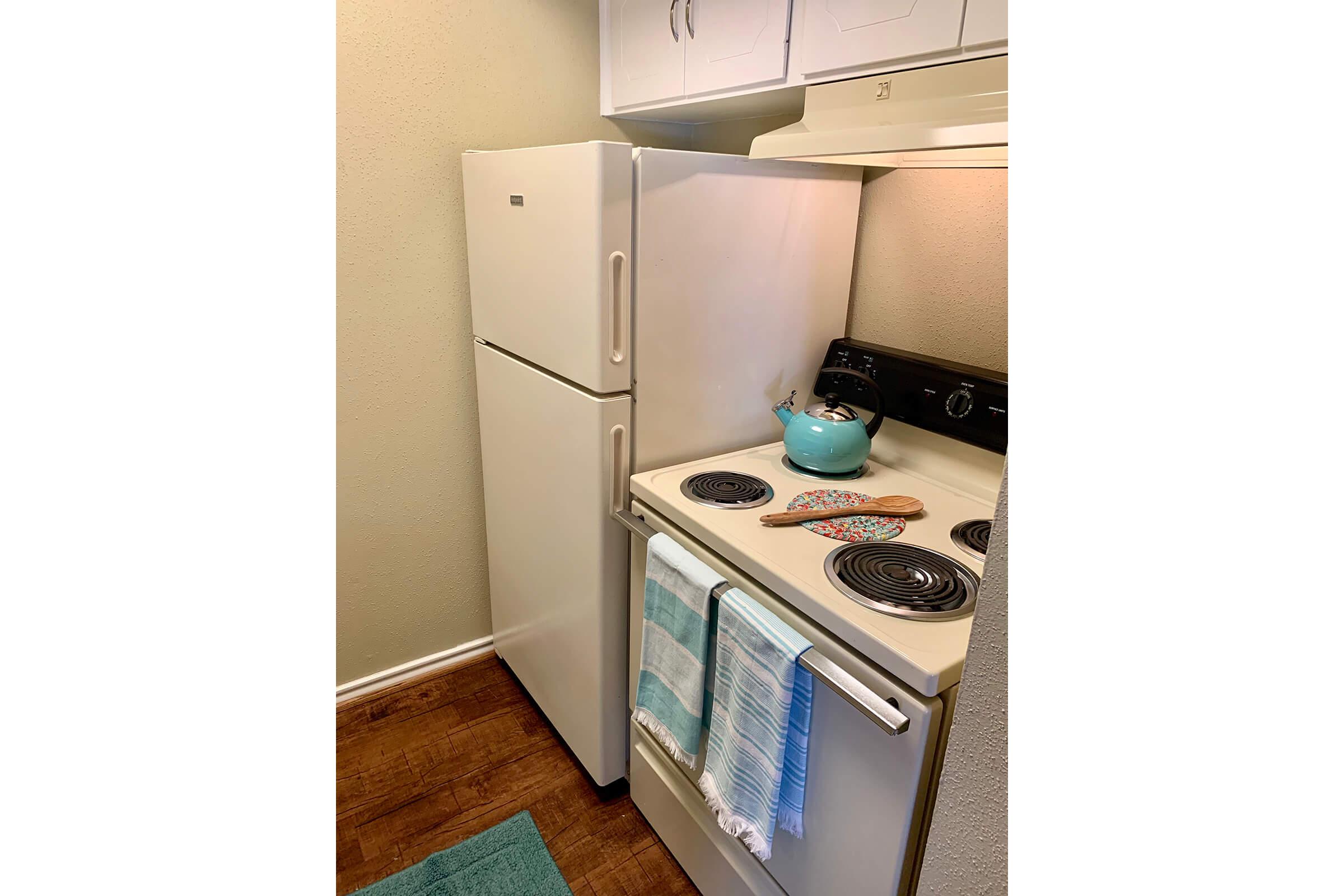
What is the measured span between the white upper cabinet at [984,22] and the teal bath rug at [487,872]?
1.85 meters

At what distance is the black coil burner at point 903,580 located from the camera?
3.66 feet

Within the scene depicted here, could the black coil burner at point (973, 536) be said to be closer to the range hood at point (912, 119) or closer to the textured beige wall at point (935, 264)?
the textured beige wall at point (935, 264)

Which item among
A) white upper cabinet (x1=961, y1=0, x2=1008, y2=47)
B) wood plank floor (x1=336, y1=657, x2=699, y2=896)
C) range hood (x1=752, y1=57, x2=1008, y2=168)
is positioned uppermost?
white upper cabinet (x1=961, y1=0, x2=1008, y2=47)

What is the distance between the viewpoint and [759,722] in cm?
122

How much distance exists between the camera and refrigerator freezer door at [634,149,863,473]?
1552 mm

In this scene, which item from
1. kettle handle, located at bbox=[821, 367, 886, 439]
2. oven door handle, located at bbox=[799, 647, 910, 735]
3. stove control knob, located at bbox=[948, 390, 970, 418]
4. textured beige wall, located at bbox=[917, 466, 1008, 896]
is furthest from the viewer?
kettle handle, located at bbox=[821, 367, 886, 439]

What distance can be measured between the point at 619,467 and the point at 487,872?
3.26ft

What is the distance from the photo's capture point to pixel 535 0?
2.01 meters

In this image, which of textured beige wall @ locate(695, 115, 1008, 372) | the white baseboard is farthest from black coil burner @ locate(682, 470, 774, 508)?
the white baseboard

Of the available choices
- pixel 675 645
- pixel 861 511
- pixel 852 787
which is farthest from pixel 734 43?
pixel 852 787

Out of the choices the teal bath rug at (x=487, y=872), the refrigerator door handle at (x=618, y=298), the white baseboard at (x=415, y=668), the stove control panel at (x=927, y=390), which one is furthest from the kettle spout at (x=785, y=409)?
the white baseboard at (x=415, y=668)

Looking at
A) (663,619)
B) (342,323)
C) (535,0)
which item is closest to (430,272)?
(342,323)

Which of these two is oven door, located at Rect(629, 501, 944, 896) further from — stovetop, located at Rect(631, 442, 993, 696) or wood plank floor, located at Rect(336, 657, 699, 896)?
wood plank floor, located at Rect(336, 657, 699, 896)

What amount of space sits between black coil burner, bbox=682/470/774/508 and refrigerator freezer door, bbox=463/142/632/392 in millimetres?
268
